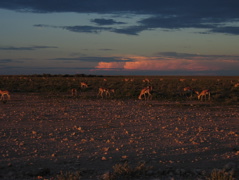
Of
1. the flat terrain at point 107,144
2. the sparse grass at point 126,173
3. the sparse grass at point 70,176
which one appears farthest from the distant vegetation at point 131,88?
the sparse grass at point 70,176

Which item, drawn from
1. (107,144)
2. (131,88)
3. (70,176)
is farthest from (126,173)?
(131,88)

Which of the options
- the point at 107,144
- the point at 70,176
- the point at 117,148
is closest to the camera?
the point at 70,176

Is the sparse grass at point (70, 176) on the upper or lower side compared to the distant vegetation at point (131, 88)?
lower

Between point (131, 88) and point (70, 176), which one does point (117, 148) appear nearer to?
point (70, 176)

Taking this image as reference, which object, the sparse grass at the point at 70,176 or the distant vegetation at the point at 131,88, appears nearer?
the sparse grass at the point at 70,176

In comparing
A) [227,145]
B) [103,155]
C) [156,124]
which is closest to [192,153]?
[227,145]

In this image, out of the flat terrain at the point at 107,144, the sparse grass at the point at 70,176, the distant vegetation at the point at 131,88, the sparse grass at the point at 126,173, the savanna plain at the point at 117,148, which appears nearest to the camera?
the sparse grass at the point at 70,176

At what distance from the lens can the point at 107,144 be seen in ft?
29.6

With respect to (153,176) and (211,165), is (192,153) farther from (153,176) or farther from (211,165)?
(153,176)

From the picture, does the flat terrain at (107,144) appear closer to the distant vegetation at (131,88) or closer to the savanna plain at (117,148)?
the savanna plain at (117,148)

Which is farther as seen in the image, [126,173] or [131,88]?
Result: [131,88]

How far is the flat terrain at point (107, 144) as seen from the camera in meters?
7.00

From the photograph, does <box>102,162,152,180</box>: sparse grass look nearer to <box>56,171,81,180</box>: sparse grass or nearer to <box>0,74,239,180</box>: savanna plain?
<box>0,74,239,180</box>: savanna plain

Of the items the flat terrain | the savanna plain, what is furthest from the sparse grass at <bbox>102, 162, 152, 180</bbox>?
the flat terrain
